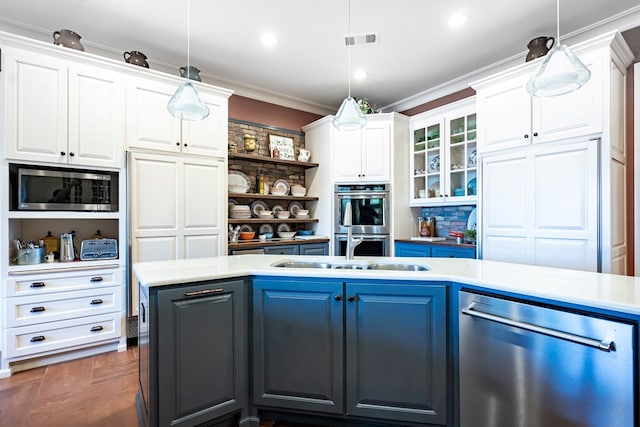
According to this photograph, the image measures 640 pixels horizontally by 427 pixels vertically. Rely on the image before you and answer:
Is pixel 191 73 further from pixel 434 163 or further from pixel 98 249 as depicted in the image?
pixel 434 163

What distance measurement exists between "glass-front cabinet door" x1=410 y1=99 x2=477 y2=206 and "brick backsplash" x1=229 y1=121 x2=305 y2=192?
1.67 m

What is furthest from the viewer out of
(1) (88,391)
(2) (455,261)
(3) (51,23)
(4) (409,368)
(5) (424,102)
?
(5) (424,102)

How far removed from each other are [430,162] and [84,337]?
13.8ft

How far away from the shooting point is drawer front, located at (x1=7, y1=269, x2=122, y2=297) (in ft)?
8.20

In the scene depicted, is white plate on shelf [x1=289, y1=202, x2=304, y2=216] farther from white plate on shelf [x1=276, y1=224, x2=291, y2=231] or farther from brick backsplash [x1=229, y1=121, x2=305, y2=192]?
brick backsplash [x1=229, y1=121, x2=305, y2=192]

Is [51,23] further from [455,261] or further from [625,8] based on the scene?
[625,8]

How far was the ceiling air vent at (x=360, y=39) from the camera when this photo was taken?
3043 millimetres

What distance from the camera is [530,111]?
9.37ft

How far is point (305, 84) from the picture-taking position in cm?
421

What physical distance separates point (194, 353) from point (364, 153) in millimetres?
3305

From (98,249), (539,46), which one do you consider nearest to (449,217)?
(539,46)

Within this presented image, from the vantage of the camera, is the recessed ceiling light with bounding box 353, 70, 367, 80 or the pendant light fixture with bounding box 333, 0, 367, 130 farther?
the recessed ceiling light with bounding box 353, 70, 367, 80

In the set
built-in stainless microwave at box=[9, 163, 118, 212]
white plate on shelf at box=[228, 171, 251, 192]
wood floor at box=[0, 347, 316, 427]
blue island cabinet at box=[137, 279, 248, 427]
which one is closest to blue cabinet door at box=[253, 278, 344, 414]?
blue island cabinet at box=[137, 279, 248, 427]

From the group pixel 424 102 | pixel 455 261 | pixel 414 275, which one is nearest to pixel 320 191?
pixel 424 102
